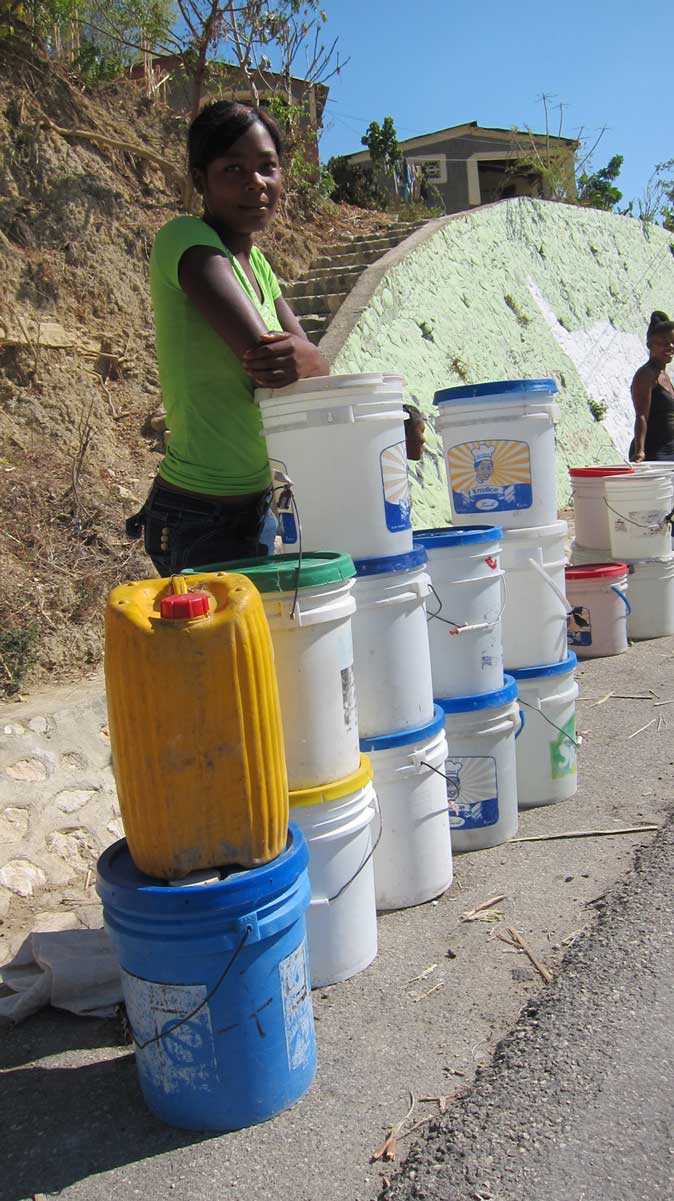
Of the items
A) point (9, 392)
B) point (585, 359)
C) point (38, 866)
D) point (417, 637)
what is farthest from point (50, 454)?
point (585, 359)

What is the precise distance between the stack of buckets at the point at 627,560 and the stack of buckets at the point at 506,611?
237cm

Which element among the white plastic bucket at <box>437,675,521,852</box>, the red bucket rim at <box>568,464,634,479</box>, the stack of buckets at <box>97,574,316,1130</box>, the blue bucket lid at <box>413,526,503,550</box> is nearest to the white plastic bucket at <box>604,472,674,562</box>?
the red bucket rim at <box>568,464,634,479</box>

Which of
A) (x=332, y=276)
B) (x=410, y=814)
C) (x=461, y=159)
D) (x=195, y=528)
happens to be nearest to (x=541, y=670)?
(x=410, y=814)

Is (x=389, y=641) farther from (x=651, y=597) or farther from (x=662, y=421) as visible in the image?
(x=662, y=421)

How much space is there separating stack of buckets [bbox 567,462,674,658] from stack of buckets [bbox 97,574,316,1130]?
473cm

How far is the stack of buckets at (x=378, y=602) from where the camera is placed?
3.08 m

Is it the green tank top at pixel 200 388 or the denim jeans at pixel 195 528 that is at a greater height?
the green tank top at pixel 200 388

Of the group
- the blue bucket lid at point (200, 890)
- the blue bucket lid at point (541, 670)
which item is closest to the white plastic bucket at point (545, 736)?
the blue bucket lid at point (541, 670)

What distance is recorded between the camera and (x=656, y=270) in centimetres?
1636

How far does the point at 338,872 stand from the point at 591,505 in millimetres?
5105

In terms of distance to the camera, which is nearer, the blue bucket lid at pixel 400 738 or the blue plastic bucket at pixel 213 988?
the blue plastic bucket at pixel 213 988

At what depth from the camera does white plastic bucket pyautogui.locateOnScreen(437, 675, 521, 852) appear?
3.88 metres

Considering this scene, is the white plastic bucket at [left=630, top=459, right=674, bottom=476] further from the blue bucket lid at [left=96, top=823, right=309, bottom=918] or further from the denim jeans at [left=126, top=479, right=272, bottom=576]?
the blue bucket lid at [left=96, top=823, right=309, bottom=918]

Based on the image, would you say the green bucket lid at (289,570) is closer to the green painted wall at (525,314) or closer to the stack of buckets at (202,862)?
the stack of buckets at (202,862)
